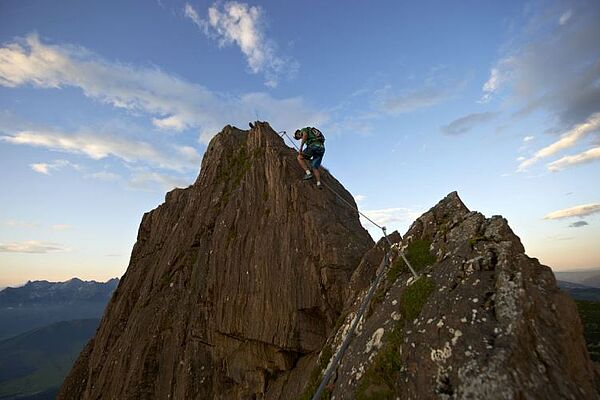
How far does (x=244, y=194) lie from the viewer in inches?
1149

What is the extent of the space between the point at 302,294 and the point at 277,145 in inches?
554

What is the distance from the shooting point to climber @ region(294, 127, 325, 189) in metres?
26.7

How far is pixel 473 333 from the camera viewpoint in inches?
385

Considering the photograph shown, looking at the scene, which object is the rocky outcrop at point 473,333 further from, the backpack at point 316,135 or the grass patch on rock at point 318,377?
the backpack at point 316,135

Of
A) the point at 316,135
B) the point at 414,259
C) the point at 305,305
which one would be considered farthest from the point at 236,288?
the point at 414,259

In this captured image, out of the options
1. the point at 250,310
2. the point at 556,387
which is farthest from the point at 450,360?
the point at 250,310

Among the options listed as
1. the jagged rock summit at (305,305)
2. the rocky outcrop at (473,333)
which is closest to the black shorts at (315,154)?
the jagged rock summit at (305,305)

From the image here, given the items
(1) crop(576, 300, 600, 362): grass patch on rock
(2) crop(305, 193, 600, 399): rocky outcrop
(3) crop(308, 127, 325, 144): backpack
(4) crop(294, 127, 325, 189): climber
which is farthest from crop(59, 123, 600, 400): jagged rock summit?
(1) crop(576, 300, 600, 362): grass patch on rock

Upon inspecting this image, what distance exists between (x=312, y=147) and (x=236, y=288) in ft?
38.8

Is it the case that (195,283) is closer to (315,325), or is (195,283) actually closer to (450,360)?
(315,325)

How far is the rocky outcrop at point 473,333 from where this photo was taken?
8.71 m

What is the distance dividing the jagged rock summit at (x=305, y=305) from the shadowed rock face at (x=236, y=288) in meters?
0.11

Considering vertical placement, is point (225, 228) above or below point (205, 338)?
above

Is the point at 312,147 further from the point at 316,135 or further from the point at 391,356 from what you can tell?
the point at 391,356
